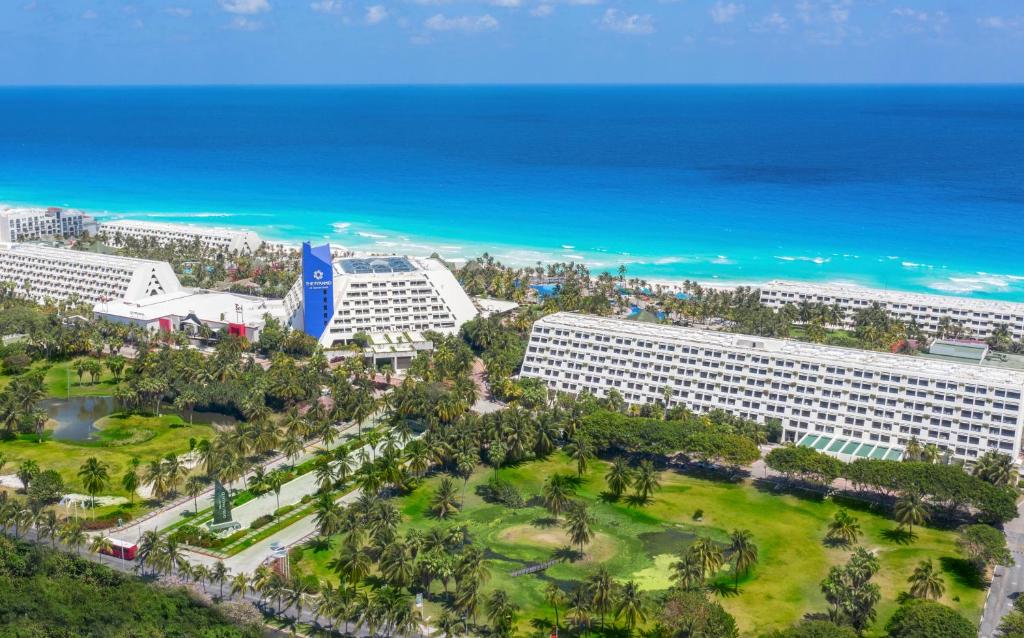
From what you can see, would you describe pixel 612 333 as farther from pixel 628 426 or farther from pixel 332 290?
pixel 332 290

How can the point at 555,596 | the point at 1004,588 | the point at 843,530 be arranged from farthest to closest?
the point at 843,530 < the point at 1004,588 < the point at 555,596

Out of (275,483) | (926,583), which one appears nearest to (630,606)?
(926,583)

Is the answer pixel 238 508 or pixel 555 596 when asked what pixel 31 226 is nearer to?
pixel 238 508

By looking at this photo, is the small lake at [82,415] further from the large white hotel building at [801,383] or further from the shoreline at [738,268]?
the shoreline at [738,268]

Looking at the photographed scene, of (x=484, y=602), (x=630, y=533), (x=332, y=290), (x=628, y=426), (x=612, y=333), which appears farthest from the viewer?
(x=332, y=290)

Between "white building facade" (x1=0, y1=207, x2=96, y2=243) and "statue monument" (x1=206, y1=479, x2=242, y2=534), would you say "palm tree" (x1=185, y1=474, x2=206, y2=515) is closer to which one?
"statue monument" (x1=206, y1=479, x2=242, y2=534)

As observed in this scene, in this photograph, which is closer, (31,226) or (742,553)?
(742,553)

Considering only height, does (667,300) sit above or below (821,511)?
above

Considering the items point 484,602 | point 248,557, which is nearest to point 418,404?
point 248,557
